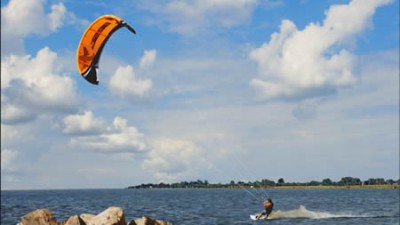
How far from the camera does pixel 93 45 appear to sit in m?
23.1

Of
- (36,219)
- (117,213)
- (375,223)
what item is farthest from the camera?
(375,223)

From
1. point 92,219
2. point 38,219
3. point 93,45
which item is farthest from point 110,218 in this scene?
point 93,45

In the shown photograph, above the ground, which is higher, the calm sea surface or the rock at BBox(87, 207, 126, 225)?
the calm sea surface

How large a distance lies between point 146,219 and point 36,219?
462 cm

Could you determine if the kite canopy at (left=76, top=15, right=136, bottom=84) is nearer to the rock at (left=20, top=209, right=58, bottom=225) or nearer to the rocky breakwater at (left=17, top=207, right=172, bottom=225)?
the rocky breakwater at (left=17, top=207, right=172, bottom=225)

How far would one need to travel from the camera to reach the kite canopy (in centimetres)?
2267

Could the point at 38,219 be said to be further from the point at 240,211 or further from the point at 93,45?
the point at 240,211

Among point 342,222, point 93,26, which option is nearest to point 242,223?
point 342,222

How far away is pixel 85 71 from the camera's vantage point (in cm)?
2292

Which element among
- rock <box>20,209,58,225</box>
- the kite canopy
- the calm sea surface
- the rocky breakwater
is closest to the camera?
the rocky breakwater

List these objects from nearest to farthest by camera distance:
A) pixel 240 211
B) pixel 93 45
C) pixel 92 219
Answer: pixel 92 219 < pixel 93 45 < pixel 240 211

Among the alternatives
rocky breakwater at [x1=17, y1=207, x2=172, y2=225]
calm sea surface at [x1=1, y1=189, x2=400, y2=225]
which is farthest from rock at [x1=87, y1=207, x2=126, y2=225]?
calm sea surface at [x1=1, y1=189, x2=400, y2=225]

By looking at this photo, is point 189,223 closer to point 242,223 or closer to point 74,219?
point 242,223

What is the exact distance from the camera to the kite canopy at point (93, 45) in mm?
22672
